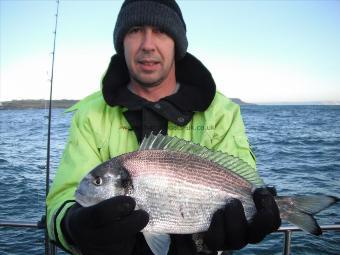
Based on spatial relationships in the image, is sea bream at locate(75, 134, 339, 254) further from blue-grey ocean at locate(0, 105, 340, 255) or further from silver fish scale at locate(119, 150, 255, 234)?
blue-grey ocean at locate(0, 105, 340, 255)

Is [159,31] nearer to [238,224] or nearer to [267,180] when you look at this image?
[238,224]

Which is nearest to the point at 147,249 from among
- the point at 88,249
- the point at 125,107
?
the point at 88,249

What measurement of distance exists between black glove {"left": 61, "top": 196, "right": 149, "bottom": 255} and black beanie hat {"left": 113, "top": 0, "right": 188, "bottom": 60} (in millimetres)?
1793

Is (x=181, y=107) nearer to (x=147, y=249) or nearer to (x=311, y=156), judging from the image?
(x=147, y=249)

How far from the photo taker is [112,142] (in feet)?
11.2

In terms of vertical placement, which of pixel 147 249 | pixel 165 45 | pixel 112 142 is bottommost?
pixel 147 249

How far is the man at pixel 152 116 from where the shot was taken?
2824mm

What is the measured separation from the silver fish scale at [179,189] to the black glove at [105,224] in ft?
0.52

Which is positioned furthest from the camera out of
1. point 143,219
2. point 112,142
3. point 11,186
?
point 11,186

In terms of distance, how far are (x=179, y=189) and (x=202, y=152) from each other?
39cm

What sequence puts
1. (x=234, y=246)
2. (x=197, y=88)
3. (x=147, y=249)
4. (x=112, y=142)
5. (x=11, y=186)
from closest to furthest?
(x=234, y=246) < (x=147, y=249) < (x=112, y=142) < (x=197, y=88) < (x=11, y=186)

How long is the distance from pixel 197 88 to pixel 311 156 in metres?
17.9

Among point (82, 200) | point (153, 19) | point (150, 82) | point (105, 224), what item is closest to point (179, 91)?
point (150, 82)

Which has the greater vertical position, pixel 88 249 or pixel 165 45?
pixel 165 45
